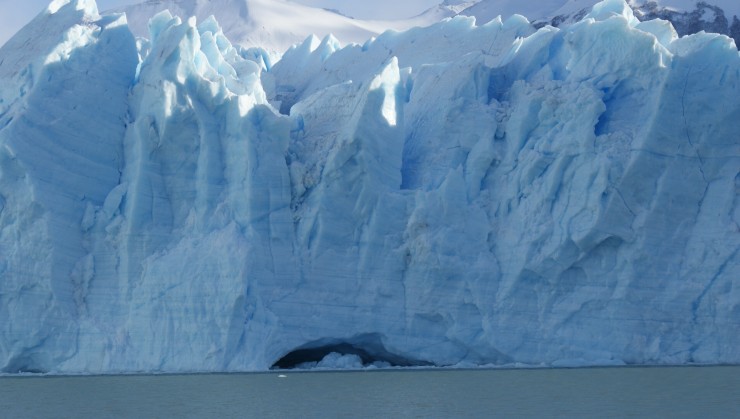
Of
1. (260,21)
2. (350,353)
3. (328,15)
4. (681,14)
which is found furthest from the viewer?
(328,15)

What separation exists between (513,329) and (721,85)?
19.9ft

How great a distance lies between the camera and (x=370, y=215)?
2284cm

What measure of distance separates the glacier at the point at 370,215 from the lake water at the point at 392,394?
85 cm

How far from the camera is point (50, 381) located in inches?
827

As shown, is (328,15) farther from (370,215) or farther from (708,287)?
(708,287)

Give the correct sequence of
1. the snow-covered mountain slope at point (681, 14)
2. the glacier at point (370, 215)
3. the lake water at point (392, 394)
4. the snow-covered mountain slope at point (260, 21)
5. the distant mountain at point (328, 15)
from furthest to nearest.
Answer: the snow-covered mountain slope at point (260, 21) → the distant mountain at point (328, 15) → the snow-covered mountain slope at point (681, 14) → the glacier at point (370, 215) → the lake water at point (392, 394)

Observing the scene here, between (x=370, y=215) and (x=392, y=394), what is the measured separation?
Answer: 5.82 m

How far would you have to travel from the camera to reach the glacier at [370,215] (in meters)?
21.7

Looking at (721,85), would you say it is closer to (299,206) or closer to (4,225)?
(299,206)

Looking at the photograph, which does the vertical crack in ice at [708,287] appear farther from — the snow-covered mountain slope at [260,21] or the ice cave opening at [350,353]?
the snow-covered mountain slope at [260,21]

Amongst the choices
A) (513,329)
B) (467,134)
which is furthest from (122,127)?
(513,329)

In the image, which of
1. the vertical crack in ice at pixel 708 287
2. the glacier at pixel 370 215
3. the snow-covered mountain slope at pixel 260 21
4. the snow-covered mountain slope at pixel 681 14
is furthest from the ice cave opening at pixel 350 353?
the snow-covered mountain slope at pixel 260 21

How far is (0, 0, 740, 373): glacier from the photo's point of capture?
71.1 feet

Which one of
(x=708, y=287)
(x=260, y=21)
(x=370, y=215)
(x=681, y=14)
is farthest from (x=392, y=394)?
(x=260, y=21)
